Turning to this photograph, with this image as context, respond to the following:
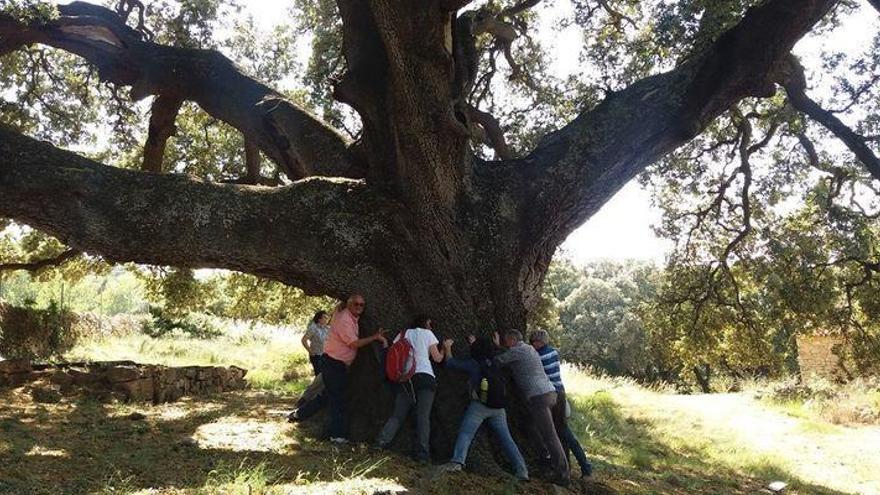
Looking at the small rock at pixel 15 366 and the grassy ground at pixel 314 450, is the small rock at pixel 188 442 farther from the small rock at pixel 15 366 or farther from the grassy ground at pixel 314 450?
the small rock at pixel 15 366

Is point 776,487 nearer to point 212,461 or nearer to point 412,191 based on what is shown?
point 412,191

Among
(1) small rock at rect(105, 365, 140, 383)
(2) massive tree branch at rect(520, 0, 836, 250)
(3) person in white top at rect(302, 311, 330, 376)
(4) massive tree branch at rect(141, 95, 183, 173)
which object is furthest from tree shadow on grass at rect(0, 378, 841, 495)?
(4) massive tree branch at rect(141, 95, 183, 173)

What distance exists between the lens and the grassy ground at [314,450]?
496 centimetres

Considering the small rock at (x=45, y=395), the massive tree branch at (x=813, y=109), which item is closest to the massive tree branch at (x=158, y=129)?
the small rock at (x=45, y=395)

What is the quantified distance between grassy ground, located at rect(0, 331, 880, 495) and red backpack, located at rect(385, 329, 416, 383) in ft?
2.47

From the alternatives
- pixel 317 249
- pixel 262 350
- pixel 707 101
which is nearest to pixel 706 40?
pixel 707 101

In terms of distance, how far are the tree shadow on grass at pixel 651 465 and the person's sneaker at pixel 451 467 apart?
71.5 inches

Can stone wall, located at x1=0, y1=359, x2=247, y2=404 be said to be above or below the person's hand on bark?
below

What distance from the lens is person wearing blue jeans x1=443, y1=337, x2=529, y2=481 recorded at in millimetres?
6145

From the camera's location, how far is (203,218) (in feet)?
21.3

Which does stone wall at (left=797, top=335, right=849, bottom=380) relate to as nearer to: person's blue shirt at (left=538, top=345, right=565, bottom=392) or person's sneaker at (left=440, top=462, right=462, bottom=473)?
person's blue shirt at (left=538, top=345, right=565, bottom=392)

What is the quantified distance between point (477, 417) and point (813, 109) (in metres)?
6.20

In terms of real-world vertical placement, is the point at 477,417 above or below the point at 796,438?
above

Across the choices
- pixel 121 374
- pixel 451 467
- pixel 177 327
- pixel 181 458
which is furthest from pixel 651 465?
pixel 177 327
